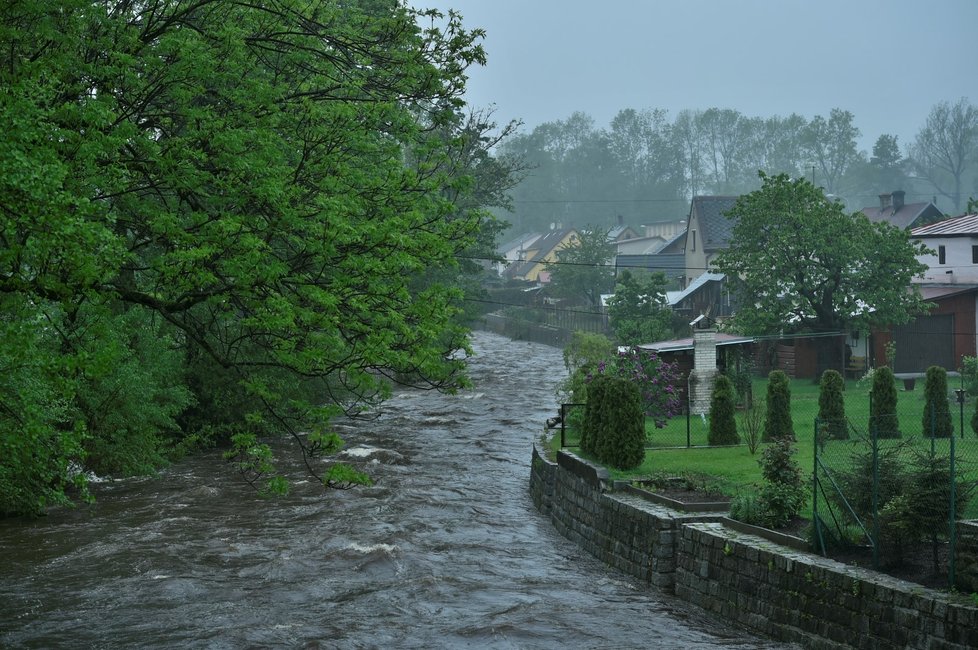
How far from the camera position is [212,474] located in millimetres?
27109

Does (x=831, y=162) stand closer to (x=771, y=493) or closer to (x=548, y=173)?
(x=548, y=173)

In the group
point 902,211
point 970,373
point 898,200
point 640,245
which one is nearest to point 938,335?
point 970,373

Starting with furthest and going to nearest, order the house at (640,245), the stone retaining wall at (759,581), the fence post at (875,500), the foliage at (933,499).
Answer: the house at (640,245), the fence post at (875,500), the foliage at (933,499), the stone retaining wall at (759,581)

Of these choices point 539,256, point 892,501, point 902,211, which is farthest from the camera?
point 539,256

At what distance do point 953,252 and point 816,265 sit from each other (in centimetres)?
981

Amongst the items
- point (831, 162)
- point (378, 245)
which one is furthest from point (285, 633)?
point (831, 162)

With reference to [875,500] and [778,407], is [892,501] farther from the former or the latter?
[778,407]

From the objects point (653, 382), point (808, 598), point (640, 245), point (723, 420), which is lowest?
point (808, 598)

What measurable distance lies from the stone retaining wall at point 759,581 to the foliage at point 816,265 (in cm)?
2150

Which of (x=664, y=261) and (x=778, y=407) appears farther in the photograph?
(x=664, y=261)

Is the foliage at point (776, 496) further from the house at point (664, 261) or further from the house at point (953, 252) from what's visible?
the house at point (664, 261)

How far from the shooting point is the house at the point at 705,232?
69500 mm

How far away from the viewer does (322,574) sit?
18.3 meters

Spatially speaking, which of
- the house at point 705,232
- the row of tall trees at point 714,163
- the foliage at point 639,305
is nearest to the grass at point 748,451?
the foliage at point 639,305
